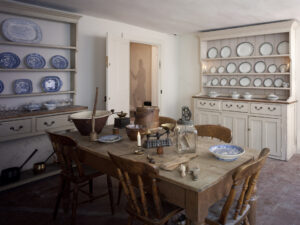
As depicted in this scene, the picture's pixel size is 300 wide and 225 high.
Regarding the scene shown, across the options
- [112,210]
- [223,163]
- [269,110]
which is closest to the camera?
[223,163]

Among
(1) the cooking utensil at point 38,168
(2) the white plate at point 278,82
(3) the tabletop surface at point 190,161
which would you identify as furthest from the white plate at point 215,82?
(1) the cooking utensil at point 38,168

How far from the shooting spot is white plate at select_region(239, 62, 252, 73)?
479cm

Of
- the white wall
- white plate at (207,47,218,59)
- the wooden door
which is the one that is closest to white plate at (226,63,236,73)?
white plate at (207,47,218,59)

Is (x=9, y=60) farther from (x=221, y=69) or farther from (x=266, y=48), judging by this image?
(x=266, y=48)

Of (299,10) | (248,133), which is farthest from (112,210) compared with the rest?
(299,10)

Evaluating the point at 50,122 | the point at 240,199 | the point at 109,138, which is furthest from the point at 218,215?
the point at 50,122

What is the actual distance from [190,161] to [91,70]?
2.96 metres

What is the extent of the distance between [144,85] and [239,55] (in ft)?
13.4

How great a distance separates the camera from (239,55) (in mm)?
4852

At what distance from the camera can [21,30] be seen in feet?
10.7

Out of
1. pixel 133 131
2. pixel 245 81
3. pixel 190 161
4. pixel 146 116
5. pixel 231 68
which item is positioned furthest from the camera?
pixel 231 68

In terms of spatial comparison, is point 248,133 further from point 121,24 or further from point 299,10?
point 121,24

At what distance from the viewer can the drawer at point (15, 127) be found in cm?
286

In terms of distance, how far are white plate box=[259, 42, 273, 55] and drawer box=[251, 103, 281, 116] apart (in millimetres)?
1037
